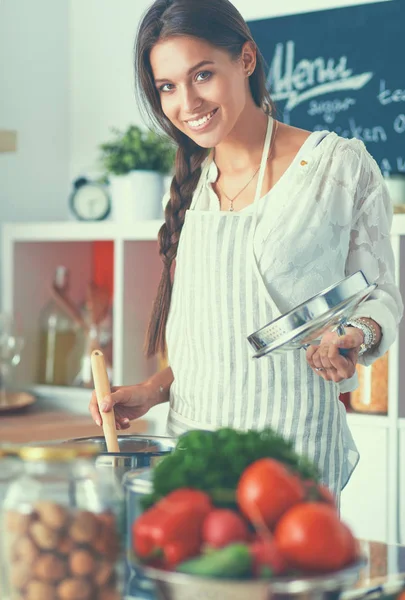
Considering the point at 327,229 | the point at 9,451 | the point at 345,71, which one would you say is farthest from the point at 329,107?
the point at 9,451

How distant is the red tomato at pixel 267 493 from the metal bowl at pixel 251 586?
6 centimetres

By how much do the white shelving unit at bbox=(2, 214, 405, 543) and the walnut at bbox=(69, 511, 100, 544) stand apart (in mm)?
1564

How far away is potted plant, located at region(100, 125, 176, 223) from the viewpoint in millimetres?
2627

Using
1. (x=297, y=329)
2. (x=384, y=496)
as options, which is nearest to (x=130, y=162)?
(x=384, y=496)

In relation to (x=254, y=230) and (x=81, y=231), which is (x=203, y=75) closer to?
(x=254, y=230)

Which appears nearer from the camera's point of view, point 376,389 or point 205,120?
point 205,120

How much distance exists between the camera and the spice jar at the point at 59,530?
66cm

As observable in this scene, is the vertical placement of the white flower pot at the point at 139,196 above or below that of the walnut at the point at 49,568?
above

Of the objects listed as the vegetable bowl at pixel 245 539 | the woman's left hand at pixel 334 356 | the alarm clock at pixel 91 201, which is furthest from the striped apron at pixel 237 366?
the alarm clock at pixel 91 201

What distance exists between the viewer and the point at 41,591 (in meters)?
0.66

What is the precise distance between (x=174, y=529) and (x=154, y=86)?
100cm

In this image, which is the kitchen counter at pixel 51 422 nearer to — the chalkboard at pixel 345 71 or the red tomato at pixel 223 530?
the chalkboard at pixel 345 71

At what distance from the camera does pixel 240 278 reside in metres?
1.43

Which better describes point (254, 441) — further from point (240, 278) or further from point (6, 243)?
point (6, 243)
